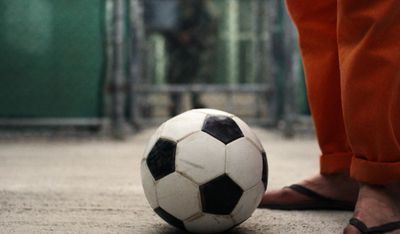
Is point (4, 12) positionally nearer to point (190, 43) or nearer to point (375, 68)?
point (190, 43)

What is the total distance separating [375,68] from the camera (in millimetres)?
1101

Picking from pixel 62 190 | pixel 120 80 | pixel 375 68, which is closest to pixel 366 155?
pixel 375 68

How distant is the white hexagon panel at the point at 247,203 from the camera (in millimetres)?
1148

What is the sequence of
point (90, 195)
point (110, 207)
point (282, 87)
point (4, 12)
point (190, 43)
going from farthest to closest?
point (190, 43) → point (282, 87) → point (4, 12) → point (90, 195) → point (110, 207)

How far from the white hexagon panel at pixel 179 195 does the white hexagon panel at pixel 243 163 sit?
0.32 ft

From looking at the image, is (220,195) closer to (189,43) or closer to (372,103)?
(372,103)

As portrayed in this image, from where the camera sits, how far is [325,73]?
145 centimetres

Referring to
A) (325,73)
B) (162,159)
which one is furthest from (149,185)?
(325,73)

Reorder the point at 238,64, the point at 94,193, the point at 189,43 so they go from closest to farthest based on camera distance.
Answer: the point at 94,193 → the point at 189,43 → the point at 238,64

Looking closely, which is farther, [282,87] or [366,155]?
[282,87]

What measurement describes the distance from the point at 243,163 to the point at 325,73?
1.54 ft

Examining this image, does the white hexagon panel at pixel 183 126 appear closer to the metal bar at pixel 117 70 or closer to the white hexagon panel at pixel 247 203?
the white hexagon panel at pixel 247 203

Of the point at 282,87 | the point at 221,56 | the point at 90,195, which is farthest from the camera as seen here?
the point at 221,56

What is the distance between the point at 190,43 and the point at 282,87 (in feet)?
3.99
